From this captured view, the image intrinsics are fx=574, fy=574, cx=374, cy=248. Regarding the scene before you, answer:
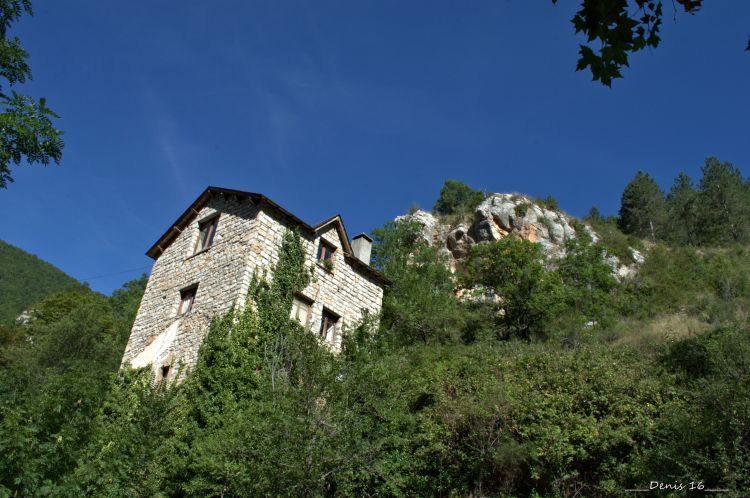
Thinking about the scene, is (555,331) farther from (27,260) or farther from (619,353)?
(27,260)

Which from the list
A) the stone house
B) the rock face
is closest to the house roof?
the stone house

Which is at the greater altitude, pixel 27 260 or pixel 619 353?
pixel 27 260

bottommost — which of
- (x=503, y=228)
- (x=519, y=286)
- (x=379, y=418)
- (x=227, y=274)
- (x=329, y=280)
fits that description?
(x=379, y=418)

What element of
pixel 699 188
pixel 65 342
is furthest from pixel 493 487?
pixel 699 188

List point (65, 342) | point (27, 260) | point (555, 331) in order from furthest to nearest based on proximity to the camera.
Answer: point (27, 260) < point (65, 342) < point (555, 331)

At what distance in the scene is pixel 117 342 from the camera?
3105 centimetres

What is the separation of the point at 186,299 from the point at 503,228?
27382 millimetres

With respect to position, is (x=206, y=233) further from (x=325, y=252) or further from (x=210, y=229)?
(x=325, y=252)

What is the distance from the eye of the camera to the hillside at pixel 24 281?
6249 cm

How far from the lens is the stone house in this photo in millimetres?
17016

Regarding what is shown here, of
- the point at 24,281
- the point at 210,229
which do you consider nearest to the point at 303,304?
the point at 210,229

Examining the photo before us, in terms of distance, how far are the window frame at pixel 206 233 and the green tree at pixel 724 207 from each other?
43.1 metres

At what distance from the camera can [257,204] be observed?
1798 cm

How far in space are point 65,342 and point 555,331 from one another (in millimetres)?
28090
